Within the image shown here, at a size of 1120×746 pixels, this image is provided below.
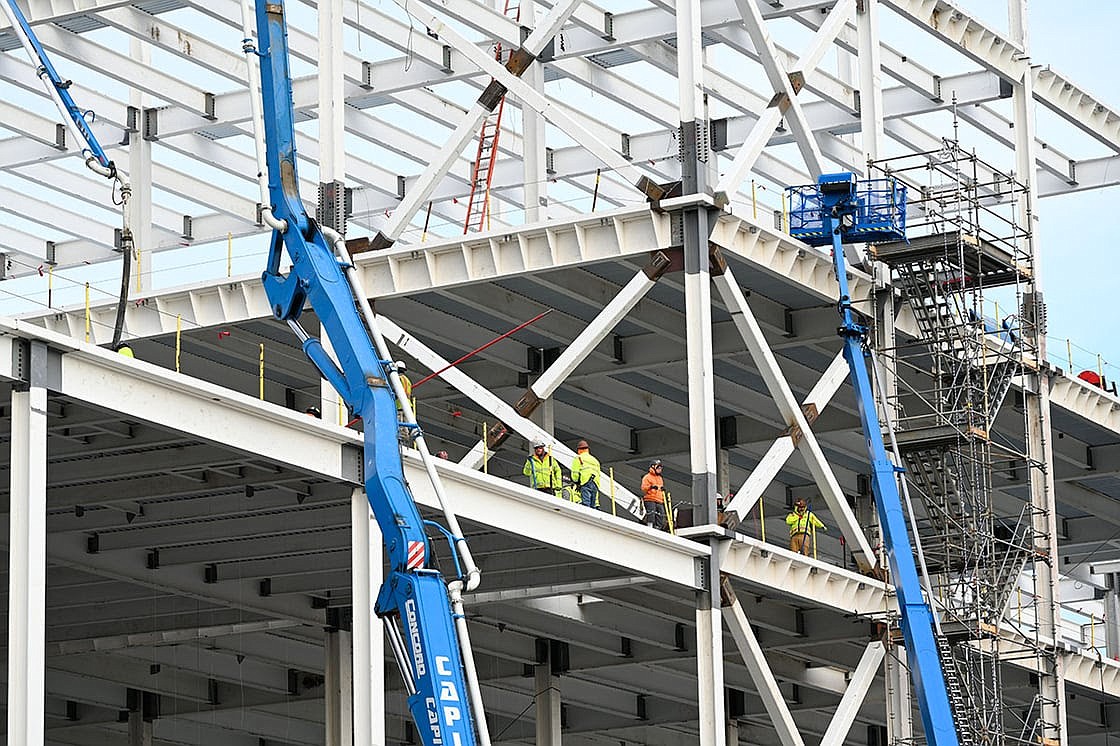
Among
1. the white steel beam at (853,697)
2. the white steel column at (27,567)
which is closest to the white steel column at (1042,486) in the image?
the white steel beam at (853,697)

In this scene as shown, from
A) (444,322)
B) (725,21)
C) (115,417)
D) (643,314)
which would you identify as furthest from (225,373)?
(115,417)

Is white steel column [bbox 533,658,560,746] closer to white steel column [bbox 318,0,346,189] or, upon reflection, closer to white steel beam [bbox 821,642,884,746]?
white steel beam [bbox 821,642,884,746]

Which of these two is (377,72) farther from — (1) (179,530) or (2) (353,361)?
(2) (353,361)

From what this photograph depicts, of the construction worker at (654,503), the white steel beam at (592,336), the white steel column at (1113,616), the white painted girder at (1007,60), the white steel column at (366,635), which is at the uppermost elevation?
the white painted girder at (1007,60)

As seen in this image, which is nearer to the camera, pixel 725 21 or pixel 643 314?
pixel 643 314

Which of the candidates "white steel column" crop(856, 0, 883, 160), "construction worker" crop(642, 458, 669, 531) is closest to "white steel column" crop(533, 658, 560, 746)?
"construction worker" crop(642, 458, 669, 531)

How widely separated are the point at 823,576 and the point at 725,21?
14235mm

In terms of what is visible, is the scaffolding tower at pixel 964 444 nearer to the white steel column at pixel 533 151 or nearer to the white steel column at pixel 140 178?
the white steel column at pixel 533 151

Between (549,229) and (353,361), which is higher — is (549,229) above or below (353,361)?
above

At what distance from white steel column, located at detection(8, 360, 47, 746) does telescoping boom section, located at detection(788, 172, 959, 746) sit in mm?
15566

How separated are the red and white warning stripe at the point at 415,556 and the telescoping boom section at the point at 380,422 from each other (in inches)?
0.5

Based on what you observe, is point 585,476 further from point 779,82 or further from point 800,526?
point 779,82

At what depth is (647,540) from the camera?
130 ft

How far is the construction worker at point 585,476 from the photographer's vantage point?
40.8 m
